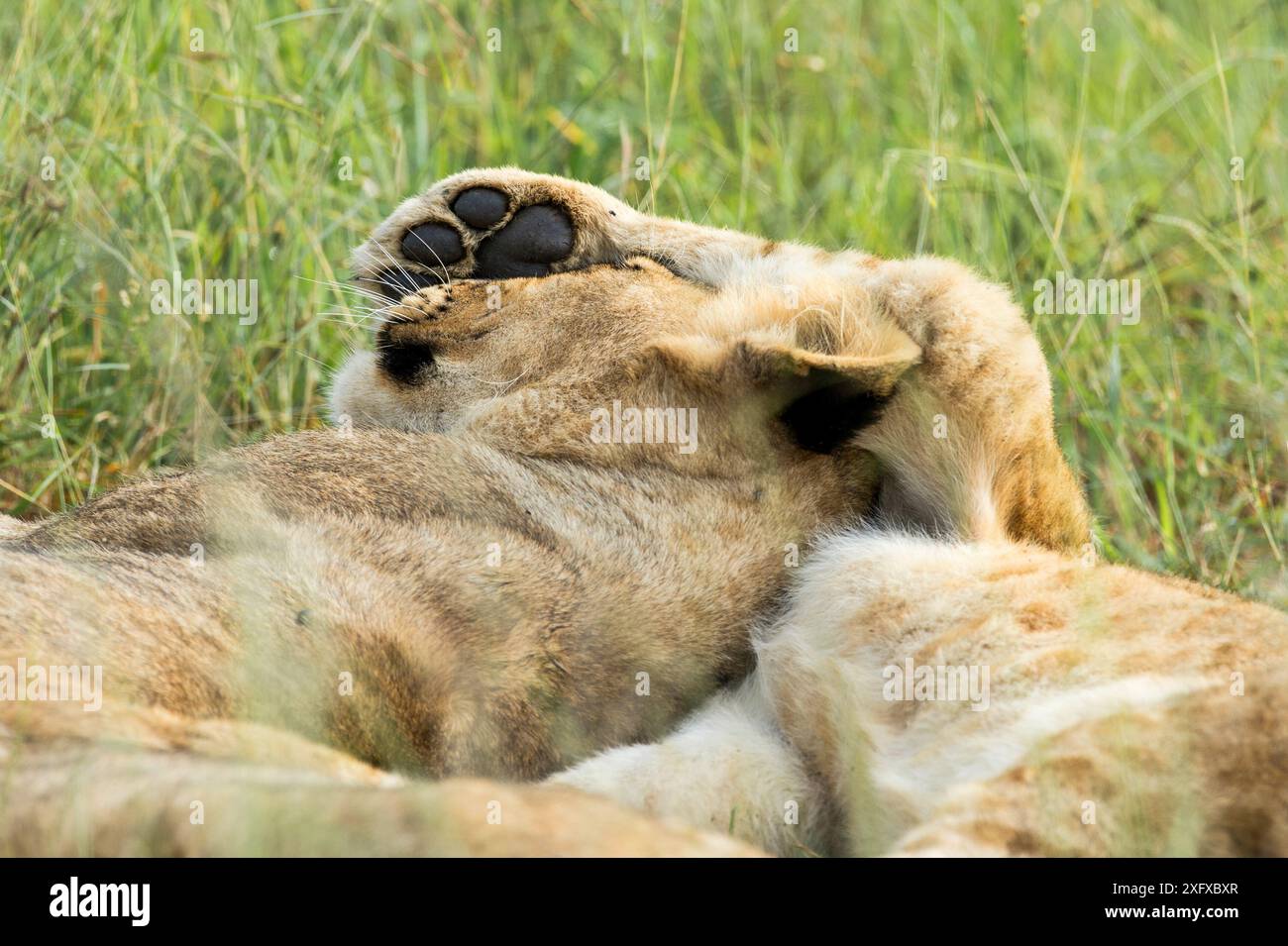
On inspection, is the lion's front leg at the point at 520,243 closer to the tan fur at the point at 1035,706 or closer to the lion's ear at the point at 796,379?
the lion's ear at the point at 796,379

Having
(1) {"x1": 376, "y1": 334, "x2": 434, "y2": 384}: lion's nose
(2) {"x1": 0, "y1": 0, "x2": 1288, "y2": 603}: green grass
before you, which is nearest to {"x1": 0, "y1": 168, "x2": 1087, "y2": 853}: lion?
(1) {"x1": 376, "y1": 334, "x2": 434, "y2": 384}: lion's nose

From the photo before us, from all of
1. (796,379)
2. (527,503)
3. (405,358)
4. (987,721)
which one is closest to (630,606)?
(527,503)

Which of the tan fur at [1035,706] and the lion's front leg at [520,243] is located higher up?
the lion's front leg at [520,243]

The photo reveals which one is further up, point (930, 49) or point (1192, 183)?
point (930, 49)

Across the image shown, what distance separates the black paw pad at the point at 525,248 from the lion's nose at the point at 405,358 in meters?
0.23

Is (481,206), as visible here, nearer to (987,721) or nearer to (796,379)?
(796,379)

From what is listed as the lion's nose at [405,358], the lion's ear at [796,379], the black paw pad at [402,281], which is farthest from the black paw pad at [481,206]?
the lion's ear at [796,379]

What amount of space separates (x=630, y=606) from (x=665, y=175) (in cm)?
269

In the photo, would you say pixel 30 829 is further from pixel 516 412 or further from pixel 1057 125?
pixel 1057 125

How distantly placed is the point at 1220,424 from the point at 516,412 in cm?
302

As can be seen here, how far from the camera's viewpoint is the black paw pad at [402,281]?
11.8 feet
